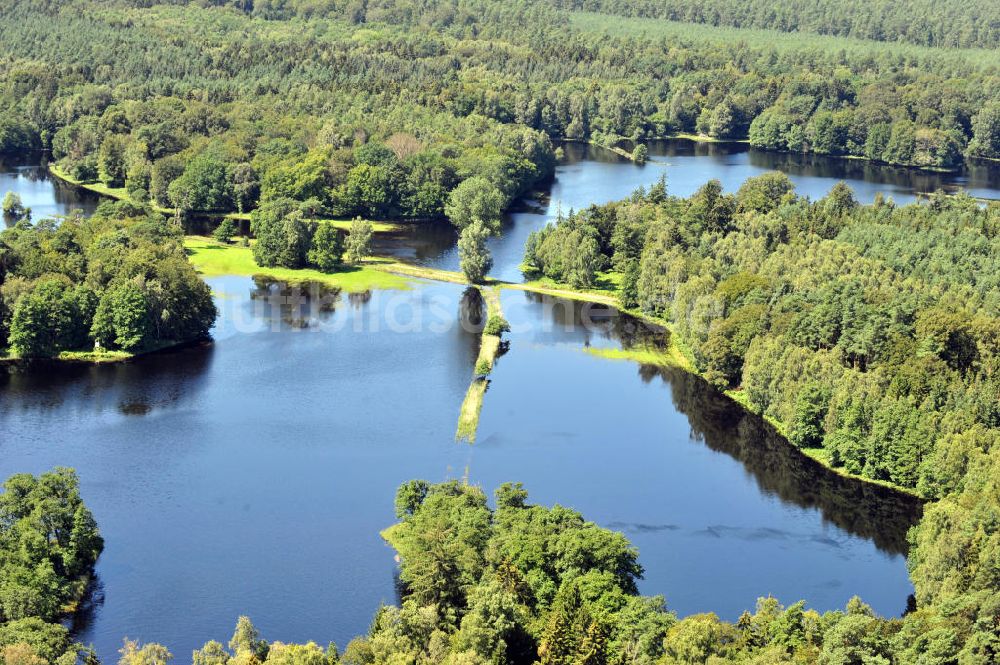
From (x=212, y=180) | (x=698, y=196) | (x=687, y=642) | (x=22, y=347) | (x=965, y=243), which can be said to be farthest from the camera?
(x=212, y=180)

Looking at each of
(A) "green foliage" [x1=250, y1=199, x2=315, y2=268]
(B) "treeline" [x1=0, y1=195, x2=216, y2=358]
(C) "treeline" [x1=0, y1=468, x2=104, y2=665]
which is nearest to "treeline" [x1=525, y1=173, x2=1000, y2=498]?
(A) "green foliage" [x1=250, y1=199, x2=315, y2=268]

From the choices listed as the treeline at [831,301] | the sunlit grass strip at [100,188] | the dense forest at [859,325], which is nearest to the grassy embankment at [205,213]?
the sunlit grass strip at [100,188]

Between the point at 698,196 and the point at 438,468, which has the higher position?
the point at 698,196

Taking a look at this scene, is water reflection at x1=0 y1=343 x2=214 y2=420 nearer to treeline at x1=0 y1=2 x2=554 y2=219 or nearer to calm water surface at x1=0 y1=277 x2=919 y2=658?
calm water surface at x1=0 y1=277 x2=919 y2=658

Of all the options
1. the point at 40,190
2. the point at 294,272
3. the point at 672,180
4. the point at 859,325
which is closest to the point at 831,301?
the point at 859,325

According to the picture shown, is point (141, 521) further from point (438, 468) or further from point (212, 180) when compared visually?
point (212, 180)

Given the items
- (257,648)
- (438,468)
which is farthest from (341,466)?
(257,648)

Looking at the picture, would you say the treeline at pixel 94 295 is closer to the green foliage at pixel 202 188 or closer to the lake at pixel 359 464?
the lake at pixel 359 464
